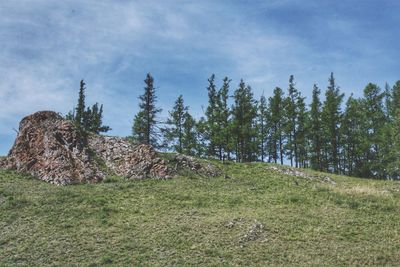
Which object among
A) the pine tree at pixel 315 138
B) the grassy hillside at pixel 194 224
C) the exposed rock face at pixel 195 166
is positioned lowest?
the grassy hillside at pixel 194 224

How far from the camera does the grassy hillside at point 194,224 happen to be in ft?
62.1

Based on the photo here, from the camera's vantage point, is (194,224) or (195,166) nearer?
(194,224)

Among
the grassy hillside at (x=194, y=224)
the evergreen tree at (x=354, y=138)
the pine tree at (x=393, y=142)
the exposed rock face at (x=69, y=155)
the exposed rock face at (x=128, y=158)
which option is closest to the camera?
the grassy hillside at (x=194, y=224)

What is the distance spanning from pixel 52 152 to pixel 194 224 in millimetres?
17269

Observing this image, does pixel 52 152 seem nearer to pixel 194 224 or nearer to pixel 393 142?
pixel 194 224

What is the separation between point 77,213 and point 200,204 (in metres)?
7.36

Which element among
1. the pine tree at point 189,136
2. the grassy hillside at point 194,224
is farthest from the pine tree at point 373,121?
the grassy hillside at point 194,224

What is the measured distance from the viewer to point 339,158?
6925cm

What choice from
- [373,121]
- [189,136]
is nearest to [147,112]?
[189,136]

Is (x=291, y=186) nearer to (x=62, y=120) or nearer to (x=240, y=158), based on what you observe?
(x=62, y=120)

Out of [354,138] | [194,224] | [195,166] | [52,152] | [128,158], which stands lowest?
[194,224]

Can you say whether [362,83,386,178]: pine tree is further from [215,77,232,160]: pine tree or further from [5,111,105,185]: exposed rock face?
[5,111,105,185]: exposed rock face

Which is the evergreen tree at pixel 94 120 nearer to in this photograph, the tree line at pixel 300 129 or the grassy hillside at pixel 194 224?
the tree line at pixel 300 129

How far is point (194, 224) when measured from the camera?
22.8 meters
